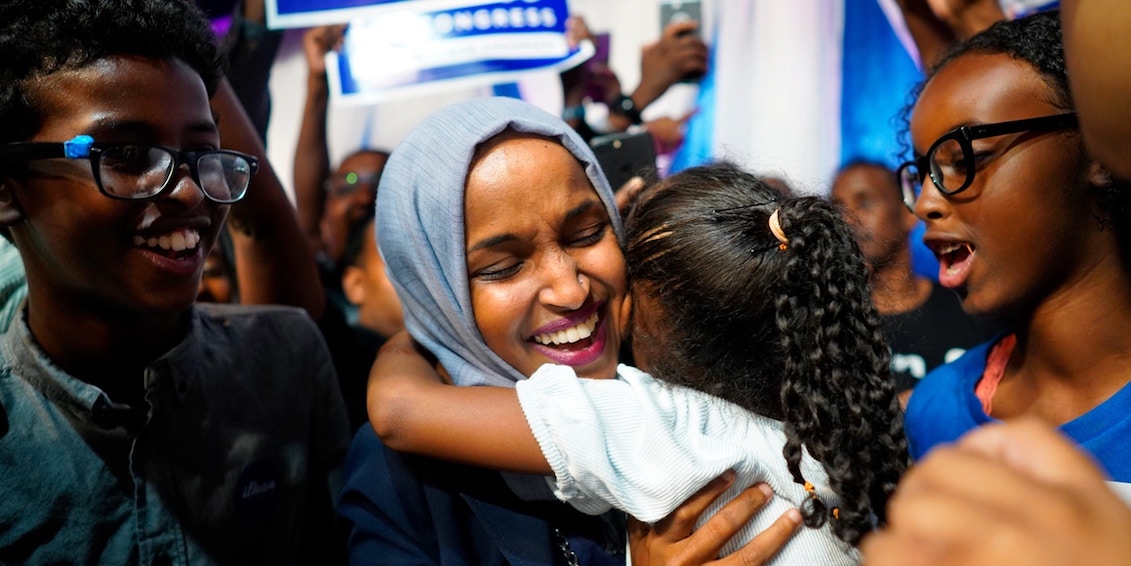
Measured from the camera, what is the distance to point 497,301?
63.7 inches

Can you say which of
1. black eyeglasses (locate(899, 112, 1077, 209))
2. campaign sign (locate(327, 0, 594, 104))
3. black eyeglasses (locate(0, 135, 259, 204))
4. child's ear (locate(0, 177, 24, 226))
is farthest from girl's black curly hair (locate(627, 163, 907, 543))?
campaign sign (locate(327, 0, 594, 104))

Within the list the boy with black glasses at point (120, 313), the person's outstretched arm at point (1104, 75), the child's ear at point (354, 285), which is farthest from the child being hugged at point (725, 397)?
the child's ear at point (354, 285)

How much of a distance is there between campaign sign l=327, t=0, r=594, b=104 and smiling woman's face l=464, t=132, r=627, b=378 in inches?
68.4

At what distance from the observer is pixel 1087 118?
83 cm

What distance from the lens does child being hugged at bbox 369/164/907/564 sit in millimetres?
1354

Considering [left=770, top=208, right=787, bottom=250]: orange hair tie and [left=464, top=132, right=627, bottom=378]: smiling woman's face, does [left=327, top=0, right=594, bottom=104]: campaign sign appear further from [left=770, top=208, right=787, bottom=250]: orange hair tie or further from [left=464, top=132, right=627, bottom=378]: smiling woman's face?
[left=770, top=208, right=787, bottom=250]: orange hair tie

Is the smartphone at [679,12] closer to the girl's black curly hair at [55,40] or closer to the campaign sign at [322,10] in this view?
the campaign sign at [322,10]

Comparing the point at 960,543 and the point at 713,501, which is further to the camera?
the point at 713,501

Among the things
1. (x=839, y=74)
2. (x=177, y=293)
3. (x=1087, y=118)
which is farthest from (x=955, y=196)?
(x=839, y=74)

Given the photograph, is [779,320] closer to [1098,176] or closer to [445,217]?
[445,217]

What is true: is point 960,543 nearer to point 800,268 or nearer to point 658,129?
point 800,268

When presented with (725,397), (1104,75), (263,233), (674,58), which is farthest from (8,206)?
(674,58)

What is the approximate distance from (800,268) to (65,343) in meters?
1.34

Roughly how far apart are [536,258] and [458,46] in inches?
75.0
